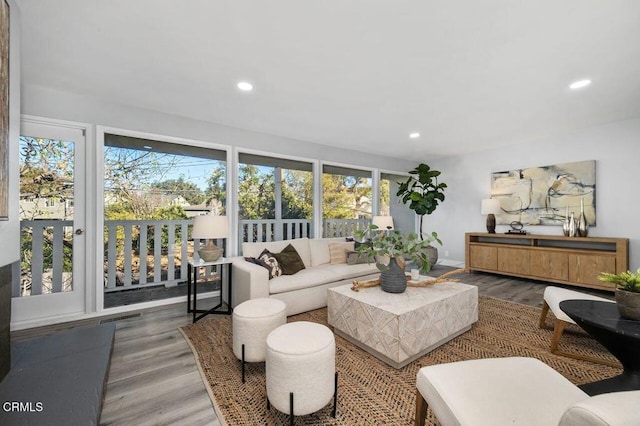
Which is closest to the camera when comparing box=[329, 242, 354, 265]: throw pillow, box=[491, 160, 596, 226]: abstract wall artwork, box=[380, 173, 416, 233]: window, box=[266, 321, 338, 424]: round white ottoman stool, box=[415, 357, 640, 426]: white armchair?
box=[415, 357, 640, 426]: white armchair

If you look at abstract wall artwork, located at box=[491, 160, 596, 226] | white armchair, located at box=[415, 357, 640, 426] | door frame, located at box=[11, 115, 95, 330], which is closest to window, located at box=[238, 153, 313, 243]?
door frame, located at box=[11, 115, 95, 330]

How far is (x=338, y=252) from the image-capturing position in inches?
156

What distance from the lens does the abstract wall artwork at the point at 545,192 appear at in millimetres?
4223

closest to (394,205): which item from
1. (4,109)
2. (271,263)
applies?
(271,263)

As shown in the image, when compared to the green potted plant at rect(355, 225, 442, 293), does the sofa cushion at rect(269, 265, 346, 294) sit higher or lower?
lower

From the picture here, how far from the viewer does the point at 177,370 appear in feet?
6.47

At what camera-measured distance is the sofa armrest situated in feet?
9.02

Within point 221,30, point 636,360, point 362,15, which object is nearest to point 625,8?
point 362,15

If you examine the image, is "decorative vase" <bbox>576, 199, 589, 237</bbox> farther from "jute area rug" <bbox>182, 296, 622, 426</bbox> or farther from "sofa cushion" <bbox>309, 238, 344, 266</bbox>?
"sofa cushion" <bbox>309, 238, 344, 266</bbox>

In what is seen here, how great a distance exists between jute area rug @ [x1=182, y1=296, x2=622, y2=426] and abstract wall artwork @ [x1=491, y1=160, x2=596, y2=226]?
8.36 ft

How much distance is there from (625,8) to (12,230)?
4.20 meters

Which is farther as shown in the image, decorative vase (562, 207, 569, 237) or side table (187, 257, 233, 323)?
decorative vase (562, 207, 569, 237)

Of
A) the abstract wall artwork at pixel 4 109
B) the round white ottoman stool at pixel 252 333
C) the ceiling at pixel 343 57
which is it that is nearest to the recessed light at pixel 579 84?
the ceiling at pixel 343 57

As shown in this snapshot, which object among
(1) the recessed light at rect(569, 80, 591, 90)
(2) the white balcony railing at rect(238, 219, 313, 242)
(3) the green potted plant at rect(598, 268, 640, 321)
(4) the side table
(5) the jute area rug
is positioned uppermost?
(1) the recessed light at rect(569, 80, 591, 90)
